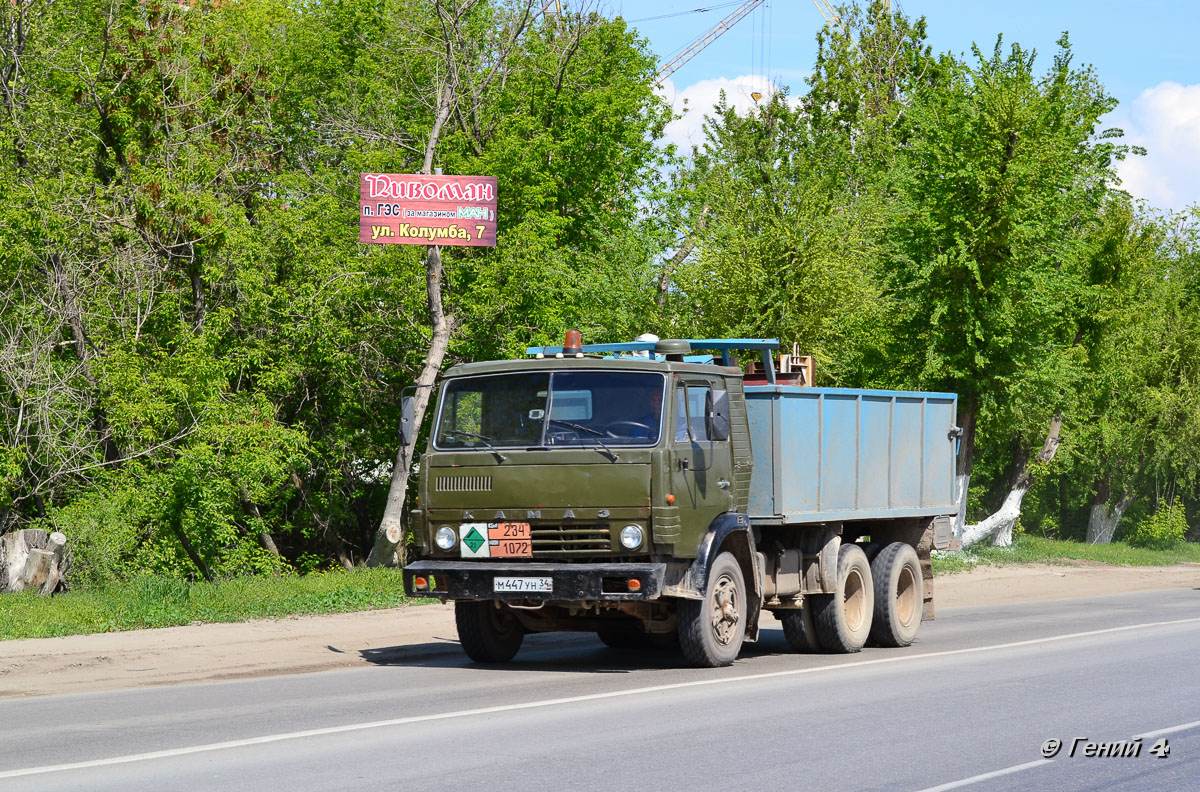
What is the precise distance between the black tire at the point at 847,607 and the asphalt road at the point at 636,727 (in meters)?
0.33

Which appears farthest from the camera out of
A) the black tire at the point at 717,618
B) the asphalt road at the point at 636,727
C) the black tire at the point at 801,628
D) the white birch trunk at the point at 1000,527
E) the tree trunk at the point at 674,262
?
the white birch trunk at the point at 1000,527

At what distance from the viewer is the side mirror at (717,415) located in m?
12.0

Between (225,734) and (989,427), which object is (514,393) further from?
(989,427)

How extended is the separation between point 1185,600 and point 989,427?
7858mm

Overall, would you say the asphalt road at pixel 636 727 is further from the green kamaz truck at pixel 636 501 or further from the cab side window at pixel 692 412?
the cab side window at pixel 692 412

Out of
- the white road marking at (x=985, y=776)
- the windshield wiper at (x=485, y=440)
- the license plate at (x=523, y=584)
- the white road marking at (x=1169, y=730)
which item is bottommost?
the white road marking at (x=1169, y=730)

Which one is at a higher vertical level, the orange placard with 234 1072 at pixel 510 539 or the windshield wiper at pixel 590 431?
the windshield wiper at pixel 590 431

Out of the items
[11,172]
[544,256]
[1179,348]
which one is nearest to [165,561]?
[11,172]

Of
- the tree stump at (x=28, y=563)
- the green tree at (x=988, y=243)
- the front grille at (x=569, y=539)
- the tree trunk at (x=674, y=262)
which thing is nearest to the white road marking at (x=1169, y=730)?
the front grille at (x=569, y=539)

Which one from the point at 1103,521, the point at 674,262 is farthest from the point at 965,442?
the point at 1103,521

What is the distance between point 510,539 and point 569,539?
542mm

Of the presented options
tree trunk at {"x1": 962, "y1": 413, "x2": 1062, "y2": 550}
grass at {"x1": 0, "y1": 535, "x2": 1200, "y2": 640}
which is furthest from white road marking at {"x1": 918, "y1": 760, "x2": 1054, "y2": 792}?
tree trunk at {"x1": 962, "y1": 413, "x2": 1062, "y2": 550}

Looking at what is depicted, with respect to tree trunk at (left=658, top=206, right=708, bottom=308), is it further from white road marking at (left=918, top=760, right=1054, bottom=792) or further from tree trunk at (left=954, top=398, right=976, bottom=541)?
white road marking at (left=918, top=760, right=1054, bottom=792)

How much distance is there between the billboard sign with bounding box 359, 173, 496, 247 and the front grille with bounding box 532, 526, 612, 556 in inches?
447
